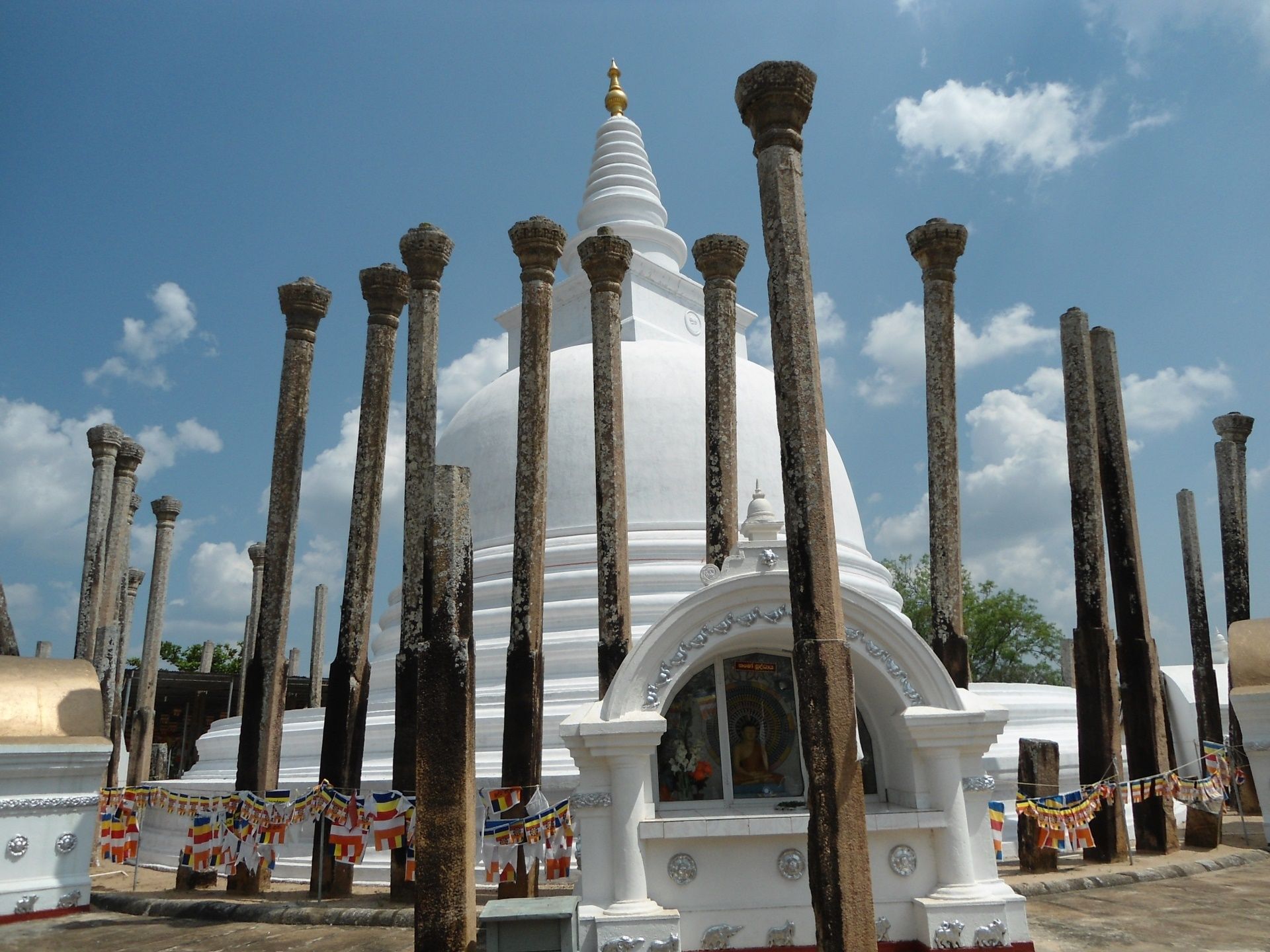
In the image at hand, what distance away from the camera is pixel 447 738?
8305 mm

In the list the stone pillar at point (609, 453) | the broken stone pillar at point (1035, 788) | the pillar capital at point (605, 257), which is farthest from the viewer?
the pillar capital at point (605, 257)

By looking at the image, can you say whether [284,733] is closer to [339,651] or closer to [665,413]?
[339,651]

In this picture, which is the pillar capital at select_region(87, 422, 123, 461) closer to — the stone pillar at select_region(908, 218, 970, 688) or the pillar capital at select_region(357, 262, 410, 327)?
the pillar capital at select_region(357, 262, 410, 327)

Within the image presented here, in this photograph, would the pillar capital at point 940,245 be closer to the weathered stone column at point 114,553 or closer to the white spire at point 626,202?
the white spire at point 626,202

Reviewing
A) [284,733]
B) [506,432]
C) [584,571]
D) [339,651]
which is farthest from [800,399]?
[506,432]

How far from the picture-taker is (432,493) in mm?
9156

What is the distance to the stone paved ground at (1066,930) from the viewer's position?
336 inches

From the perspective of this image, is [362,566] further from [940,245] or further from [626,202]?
[626,202]

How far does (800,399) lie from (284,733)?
12839 millimetres

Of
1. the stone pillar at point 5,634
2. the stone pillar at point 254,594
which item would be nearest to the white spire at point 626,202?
the stone pillar at point 254,594

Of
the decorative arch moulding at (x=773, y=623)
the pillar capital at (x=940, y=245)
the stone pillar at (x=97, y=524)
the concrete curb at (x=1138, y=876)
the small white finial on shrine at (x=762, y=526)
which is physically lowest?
the concrete curb at (x=1138, y=876)

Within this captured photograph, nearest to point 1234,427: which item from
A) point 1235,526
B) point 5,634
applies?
point 1235,526

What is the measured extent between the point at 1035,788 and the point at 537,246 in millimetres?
9657

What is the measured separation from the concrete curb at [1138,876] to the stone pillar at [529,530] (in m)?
5.40
